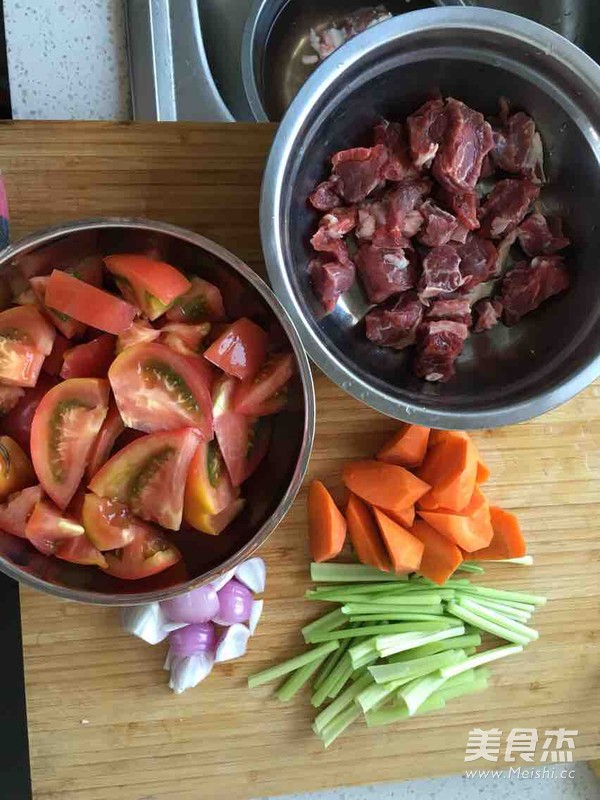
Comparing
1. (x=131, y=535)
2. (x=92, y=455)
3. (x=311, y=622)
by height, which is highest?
(x=92, y=455)

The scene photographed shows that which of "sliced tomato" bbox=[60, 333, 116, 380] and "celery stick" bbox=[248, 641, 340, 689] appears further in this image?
"celery stick" bbox=[248, 641, 340, 689]

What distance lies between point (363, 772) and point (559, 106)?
1493 mm

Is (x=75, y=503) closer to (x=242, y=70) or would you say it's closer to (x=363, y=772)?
(x=363, y=772)

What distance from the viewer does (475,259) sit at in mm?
1566

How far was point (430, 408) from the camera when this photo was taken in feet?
4.68

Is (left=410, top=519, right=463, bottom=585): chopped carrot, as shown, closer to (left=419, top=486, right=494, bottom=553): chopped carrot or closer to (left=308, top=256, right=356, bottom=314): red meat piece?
(left=419, top=486, right=494, bottom=553): chopped carrot

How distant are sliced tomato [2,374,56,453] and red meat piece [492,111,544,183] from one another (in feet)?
3.31

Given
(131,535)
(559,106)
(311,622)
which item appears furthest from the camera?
(311,622)

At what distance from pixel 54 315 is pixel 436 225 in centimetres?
76

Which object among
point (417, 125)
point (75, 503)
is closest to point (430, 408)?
point (417, 125)

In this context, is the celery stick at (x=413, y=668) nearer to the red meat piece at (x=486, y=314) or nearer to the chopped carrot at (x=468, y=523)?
the chopped carrot at (x=468, y=523)

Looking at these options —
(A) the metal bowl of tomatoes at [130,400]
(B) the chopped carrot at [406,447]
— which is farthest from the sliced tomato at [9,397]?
(B) the chopped carrot at [406,447]

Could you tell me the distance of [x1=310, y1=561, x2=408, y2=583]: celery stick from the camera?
165cm

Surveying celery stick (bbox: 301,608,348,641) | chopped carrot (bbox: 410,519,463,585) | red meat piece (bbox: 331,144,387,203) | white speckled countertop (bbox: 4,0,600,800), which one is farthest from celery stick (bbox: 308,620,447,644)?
white speckled countertop (bbox: 4,0,600,800)
